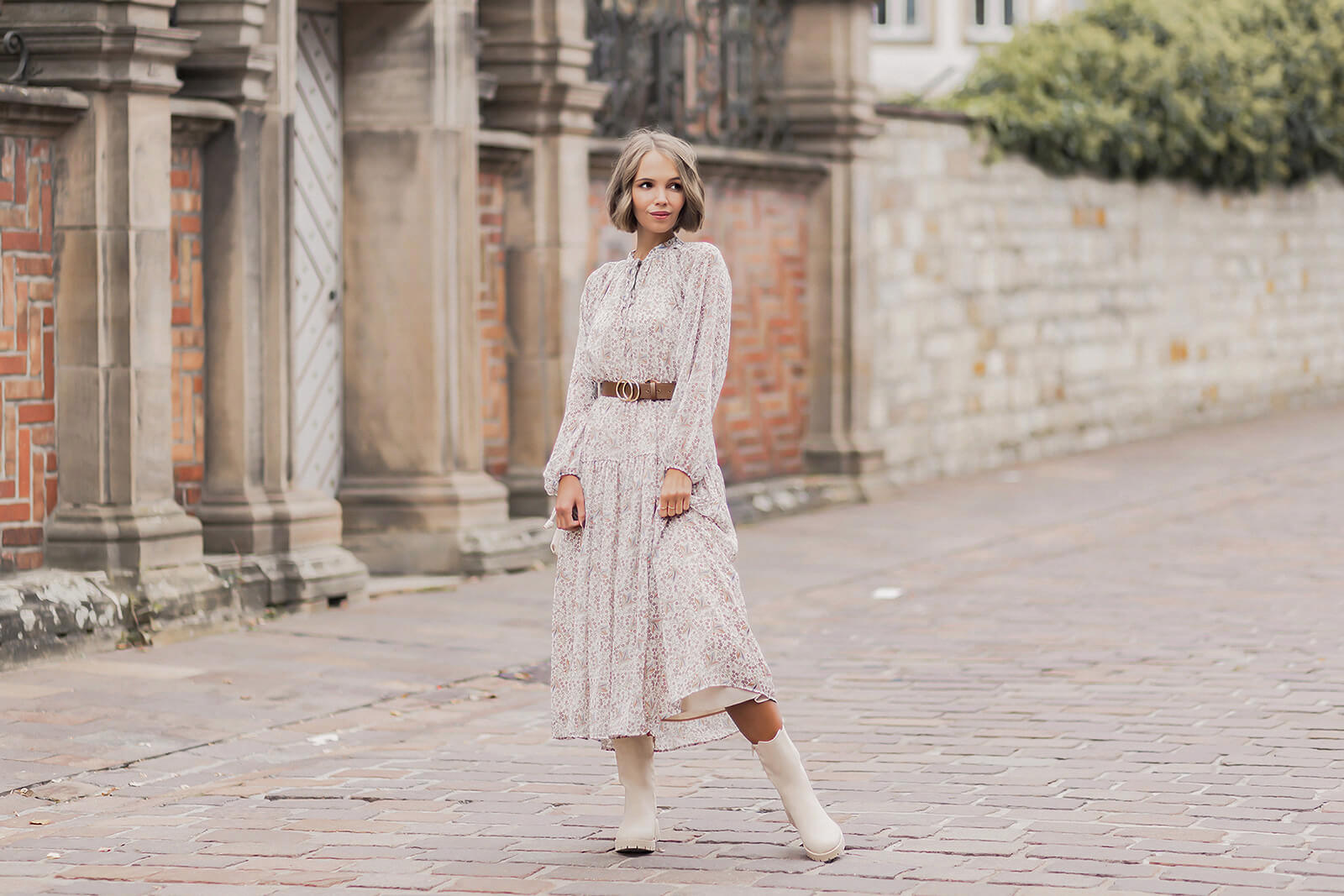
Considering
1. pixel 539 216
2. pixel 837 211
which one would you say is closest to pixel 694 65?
pixel 837 211

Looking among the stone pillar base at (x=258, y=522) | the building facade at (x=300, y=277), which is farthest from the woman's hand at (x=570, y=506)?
the stone pillar base at (x=258, y=522)

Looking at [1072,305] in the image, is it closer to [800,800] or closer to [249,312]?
[249,312]

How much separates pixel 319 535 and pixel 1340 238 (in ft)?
56.2

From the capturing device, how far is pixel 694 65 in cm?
1376

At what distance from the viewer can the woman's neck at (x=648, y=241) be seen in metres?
5.37

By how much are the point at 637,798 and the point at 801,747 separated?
1.50 metres

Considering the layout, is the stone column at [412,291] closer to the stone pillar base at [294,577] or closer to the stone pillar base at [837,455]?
the stone pillar base at [294,577]

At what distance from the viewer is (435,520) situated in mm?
10719

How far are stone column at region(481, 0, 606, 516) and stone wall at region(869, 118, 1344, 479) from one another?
3994 millimetres

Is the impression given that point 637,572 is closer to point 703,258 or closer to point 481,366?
point 703,258

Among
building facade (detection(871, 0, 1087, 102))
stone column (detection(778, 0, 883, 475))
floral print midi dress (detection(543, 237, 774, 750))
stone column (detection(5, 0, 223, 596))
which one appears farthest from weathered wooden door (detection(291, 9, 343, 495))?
building facade (detection(871, 0, 1087, 102))

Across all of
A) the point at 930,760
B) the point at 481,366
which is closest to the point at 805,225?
the point at 481,366

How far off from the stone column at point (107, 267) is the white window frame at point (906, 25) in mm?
27744

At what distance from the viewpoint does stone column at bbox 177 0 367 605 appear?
30.6 ft
